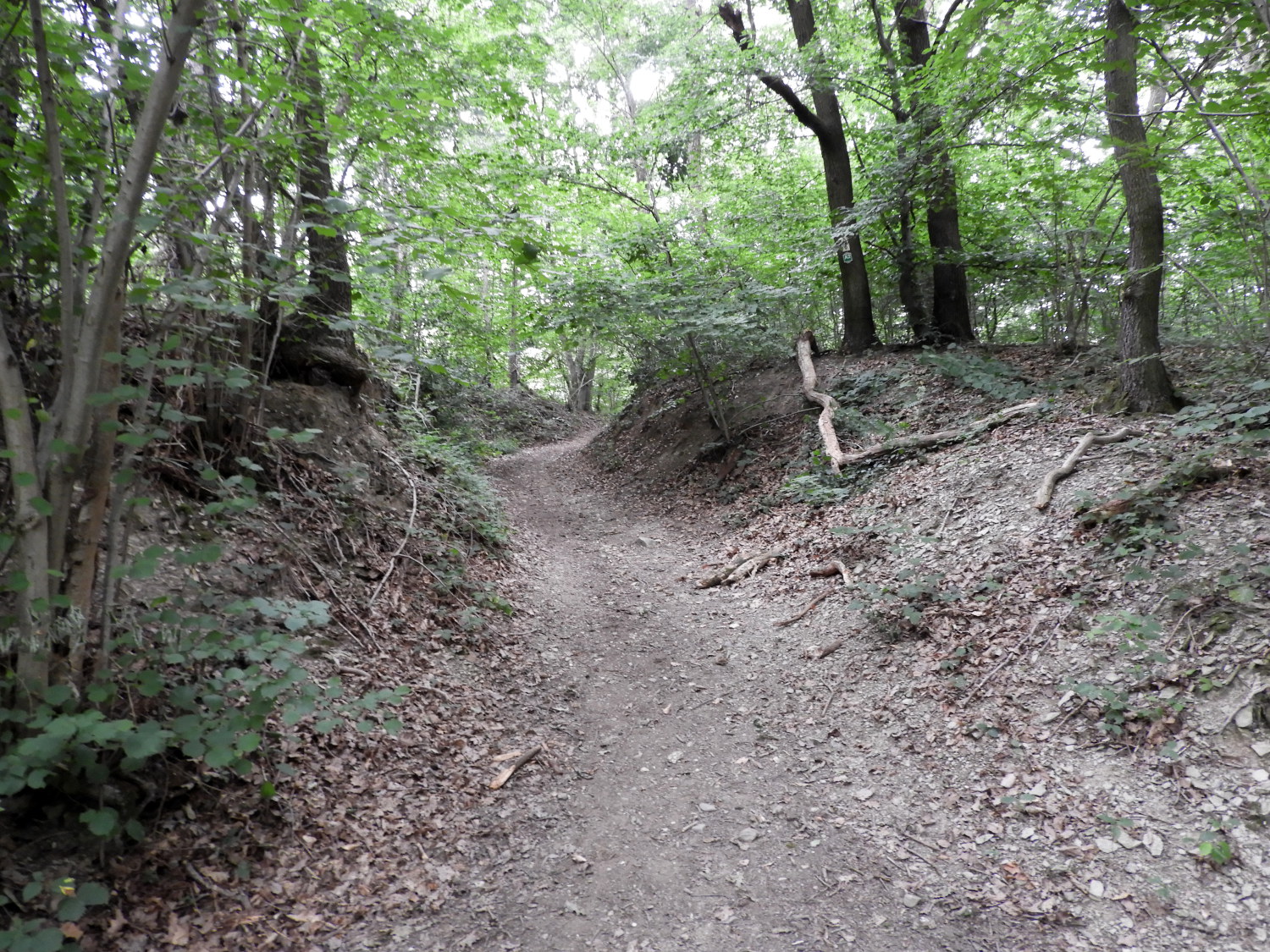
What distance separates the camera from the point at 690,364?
40.2ft

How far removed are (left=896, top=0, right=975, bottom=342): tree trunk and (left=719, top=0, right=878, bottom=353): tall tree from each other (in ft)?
4.05

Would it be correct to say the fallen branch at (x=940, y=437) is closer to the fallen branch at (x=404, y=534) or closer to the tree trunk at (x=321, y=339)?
the fallen branch at (x=404, y=534)

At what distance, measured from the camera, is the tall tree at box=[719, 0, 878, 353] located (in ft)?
39.2

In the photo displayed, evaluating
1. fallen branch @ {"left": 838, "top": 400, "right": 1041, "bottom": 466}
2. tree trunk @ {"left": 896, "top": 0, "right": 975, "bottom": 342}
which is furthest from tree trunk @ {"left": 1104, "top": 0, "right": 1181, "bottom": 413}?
tree trunk @ {"left": 896, "top": 0, "right": 975, "bottom": 342}

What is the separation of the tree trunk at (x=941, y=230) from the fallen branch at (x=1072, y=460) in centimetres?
514

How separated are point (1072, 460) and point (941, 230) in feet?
21.9

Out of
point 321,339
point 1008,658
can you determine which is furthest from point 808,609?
point 321,339

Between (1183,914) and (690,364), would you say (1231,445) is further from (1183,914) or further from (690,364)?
(690,364)

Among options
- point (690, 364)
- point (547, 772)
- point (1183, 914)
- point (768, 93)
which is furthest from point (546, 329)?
point (1183, 914)

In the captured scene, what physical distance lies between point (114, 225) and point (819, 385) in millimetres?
10827

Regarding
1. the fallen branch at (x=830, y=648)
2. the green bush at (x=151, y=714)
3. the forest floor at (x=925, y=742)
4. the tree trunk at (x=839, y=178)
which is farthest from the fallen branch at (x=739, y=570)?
the tree trunk at (x=839, y=178)

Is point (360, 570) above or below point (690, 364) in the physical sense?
below

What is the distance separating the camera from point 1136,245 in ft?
22.8

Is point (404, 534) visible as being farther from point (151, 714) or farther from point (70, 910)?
point (70, 910)
